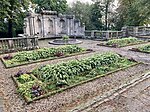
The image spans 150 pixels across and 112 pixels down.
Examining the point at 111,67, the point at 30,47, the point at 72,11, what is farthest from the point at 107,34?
the point at 72,11

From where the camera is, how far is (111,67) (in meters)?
6.78

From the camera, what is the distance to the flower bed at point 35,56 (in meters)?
→ 8.15

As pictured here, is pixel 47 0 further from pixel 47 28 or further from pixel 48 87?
pixel 48 87

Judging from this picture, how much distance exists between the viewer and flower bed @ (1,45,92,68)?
8.15 meters

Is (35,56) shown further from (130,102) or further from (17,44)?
(130,102)

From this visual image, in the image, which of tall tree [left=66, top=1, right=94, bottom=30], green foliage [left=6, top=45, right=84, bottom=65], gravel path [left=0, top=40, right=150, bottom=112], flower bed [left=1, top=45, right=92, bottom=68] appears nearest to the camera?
gravel path [left=0, top=40, right=150, bottom=112]

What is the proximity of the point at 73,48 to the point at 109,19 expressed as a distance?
22.2 metres

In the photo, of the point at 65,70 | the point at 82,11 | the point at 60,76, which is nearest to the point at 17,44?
the point at 65,70

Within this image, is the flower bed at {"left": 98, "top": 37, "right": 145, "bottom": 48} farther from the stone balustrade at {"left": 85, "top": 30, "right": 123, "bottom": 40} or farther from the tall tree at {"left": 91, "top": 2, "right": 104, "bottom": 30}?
the tall tree at {"left": 91, "top": 2, "right": 104, "bottom": 30}

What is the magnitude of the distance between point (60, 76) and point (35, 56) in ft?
13.0

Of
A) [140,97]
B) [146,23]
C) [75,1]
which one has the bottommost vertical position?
[140,97]

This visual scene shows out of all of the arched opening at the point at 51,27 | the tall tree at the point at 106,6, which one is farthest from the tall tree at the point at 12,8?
the tall tree at the point at 106,6

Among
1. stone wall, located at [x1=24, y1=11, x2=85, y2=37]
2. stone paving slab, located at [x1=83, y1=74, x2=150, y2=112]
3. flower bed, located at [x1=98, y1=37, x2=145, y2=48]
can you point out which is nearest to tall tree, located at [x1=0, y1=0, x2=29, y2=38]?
stone wall, located at [x1=24, y1=11, x2=85, y2=37]

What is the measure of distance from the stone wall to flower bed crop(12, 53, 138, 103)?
48.7 feet
